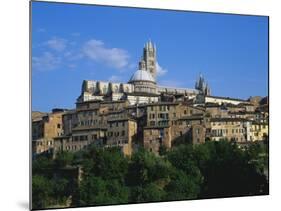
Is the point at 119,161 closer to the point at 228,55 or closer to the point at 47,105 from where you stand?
the point at 47,105

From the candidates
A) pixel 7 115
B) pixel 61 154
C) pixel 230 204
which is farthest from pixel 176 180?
pixel 7 115

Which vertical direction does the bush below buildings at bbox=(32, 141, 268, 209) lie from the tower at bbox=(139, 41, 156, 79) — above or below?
below

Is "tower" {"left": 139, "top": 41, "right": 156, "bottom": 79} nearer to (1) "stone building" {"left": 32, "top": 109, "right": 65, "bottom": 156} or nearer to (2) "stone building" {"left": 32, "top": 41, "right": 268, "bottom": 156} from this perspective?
(2) "stone building" {"left": 32, "top": 41, "right": 268, "bottom": 156}

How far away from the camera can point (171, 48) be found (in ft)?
21.7

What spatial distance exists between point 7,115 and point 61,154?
0.75 m

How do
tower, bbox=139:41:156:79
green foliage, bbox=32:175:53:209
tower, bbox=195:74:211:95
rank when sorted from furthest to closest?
tower, bbox=195:74:211:95 → tower, bbox=139:41:156:79 → green foliage, bbox=32:175:53:209

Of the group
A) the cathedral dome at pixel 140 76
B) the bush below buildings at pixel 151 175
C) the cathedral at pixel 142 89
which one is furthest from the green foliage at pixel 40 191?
the cathedral dome at pixel 140 76

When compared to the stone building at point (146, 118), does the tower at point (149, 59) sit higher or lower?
higher

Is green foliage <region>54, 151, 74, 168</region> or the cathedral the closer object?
green foliage <region>54, 151, 74, 168</region>

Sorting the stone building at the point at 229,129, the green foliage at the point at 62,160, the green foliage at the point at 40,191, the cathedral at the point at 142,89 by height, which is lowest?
the green foliage at the point at 40,191

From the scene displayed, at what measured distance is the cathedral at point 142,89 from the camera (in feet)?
20.7

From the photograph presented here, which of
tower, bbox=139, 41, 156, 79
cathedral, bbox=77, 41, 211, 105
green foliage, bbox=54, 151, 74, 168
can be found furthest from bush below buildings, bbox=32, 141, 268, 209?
tower, bbox=139, 41, 156, 79

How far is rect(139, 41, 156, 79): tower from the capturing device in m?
6.41

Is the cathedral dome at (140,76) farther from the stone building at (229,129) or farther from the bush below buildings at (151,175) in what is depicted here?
the stone building at (229,129)
